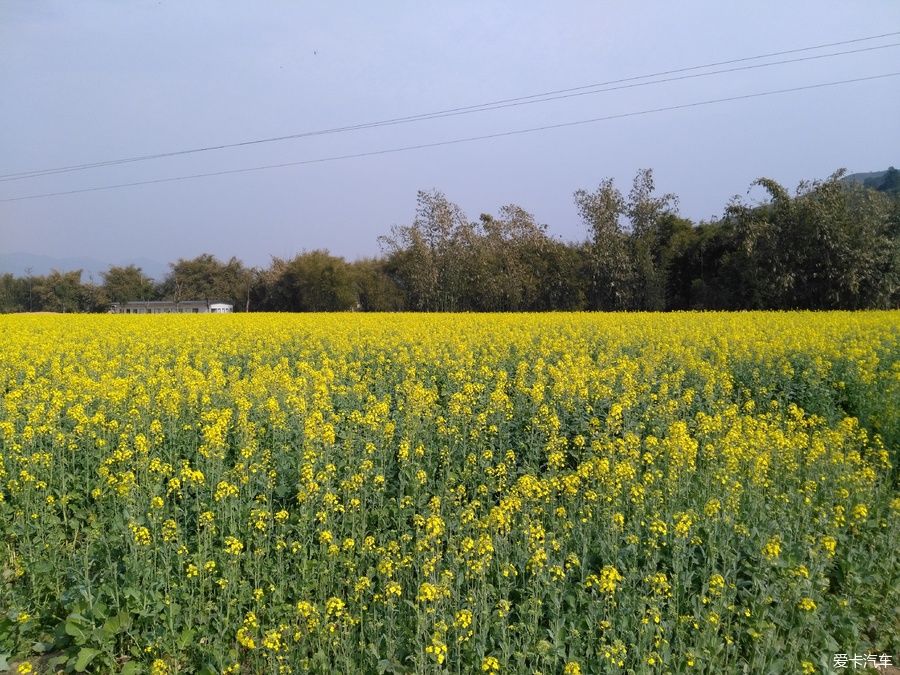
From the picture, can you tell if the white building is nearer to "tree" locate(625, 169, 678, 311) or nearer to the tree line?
the tree line

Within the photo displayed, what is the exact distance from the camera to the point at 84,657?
14.9 feet

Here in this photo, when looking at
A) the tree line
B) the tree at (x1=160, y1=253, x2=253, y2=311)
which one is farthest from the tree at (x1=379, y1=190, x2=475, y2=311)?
the tree at (x1=160, y1=253, x2=253, y2=311)

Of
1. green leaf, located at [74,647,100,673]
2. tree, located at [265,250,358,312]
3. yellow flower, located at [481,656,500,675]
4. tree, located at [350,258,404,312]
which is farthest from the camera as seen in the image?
tree, located at [265,250,358,312]

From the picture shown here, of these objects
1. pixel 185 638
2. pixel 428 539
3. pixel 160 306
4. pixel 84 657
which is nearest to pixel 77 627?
pixel 84 657

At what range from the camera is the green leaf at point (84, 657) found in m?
4.51

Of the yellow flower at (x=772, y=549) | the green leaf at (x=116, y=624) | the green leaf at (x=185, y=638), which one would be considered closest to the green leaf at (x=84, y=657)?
the green leaf at (x=116, y=624)

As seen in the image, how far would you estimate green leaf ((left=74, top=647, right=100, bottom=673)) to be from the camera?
451cm

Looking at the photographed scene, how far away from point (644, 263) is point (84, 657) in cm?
4149

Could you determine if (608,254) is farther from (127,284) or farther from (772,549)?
(127,284)

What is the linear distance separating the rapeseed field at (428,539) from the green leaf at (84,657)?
0.05 ft

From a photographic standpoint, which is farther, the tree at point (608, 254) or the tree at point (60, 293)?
the tree at point (60, 293)

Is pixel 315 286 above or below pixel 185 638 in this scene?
above

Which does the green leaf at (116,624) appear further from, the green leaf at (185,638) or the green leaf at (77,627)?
the green leaf at (185,638)

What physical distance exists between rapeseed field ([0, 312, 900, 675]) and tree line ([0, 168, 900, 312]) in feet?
101
